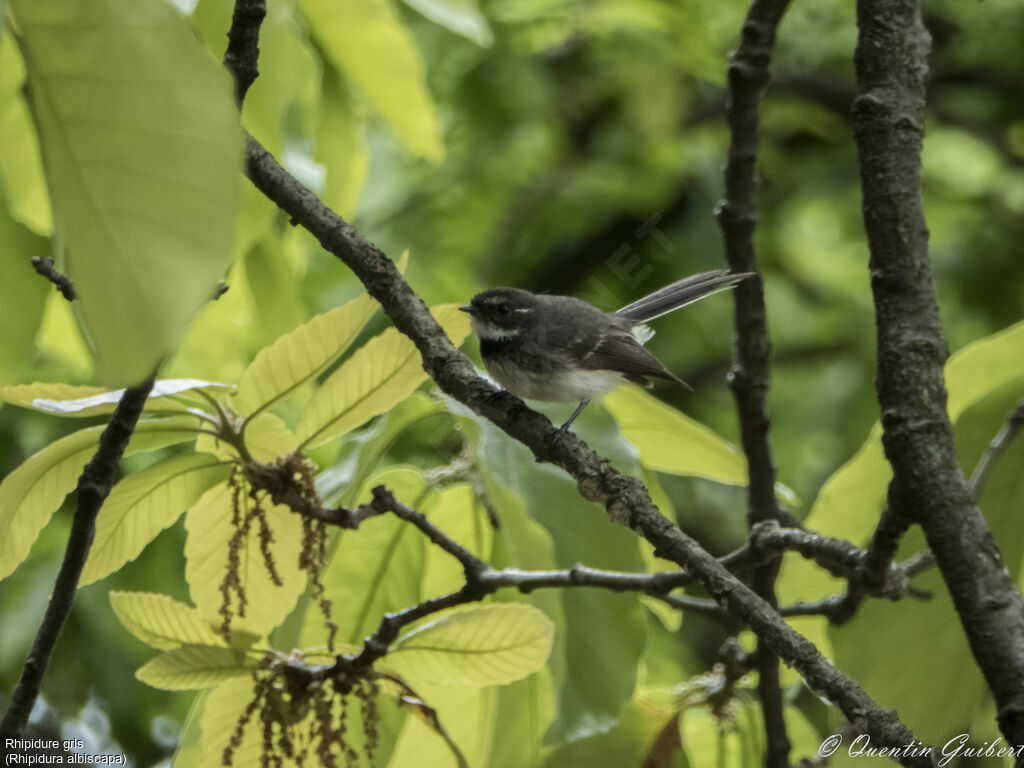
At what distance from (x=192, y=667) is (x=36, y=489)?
11.6 inches

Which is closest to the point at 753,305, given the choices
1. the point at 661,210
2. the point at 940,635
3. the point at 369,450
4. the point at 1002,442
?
the point at 1002,442

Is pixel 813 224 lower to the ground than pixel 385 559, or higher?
higher

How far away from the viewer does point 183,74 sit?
1.89 ft

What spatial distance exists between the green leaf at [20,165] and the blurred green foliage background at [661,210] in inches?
27.2

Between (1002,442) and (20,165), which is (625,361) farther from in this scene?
(20,165)

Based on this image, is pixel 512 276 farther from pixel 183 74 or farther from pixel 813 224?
pixel 183 74

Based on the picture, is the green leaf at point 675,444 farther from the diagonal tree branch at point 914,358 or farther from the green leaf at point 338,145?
the green leaf at point 338,145

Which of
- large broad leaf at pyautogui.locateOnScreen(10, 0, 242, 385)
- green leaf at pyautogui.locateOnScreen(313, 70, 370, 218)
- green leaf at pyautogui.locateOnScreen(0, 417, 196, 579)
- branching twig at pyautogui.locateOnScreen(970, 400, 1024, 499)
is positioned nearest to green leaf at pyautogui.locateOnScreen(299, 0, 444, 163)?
green leaf at pyautogui.locateOnScreen(313, 70, 370, 218)

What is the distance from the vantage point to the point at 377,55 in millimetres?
1851

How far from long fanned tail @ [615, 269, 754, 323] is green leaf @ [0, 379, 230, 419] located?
103cm

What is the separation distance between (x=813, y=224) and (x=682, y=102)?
1.07 metres

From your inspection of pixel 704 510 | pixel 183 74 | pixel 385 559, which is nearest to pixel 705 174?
pixel 704 510

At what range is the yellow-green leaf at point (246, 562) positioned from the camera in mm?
1399

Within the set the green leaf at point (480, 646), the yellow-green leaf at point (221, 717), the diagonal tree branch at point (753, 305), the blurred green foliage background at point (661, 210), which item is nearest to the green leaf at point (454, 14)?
the diagonal tree branch at point (753, 305)
